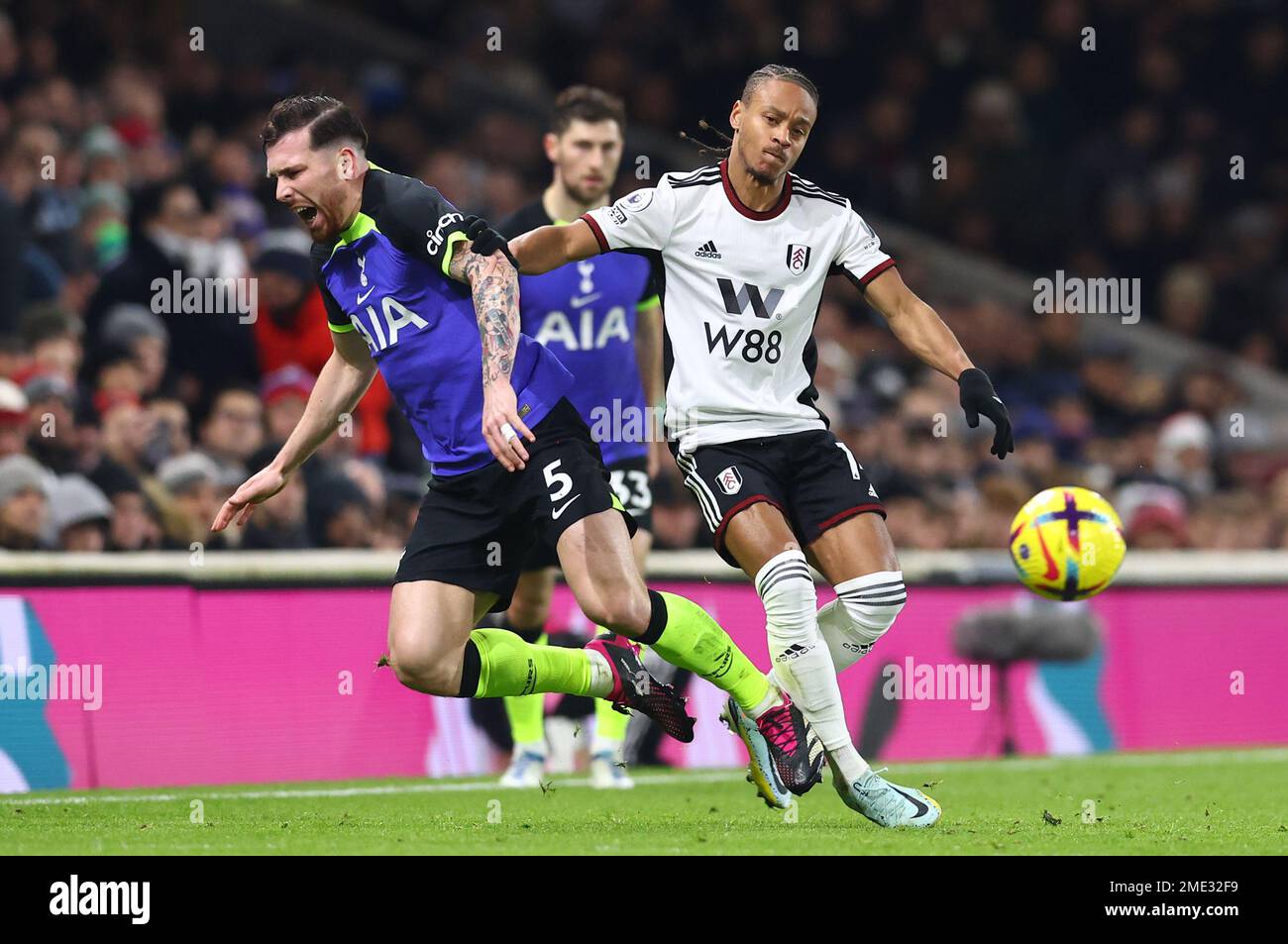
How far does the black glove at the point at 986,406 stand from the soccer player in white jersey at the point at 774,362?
0.06ft

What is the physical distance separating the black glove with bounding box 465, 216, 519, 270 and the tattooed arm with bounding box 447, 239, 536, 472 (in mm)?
20

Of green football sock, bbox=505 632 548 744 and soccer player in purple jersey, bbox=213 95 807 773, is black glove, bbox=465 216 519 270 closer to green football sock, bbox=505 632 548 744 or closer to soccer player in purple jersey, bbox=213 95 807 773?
soccer player in purple jersey, bbox=213 95 807 773

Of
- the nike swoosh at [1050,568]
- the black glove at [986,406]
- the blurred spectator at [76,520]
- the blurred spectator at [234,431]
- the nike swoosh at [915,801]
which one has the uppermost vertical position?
the blurred spectator at [234,431]

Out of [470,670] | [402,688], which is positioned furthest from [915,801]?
[402,688]

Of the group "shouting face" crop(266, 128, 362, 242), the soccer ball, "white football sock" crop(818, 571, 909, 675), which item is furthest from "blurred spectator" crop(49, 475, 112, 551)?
the soccer ball

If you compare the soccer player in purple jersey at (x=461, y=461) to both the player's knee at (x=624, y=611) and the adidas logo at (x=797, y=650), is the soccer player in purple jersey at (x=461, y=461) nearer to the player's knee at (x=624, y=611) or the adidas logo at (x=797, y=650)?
the player's knee at (x=624, y=611)

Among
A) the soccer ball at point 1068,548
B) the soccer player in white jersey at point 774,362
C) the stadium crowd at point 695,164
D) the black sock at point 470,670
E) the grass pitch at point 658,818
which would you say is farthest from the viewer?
the stadium crowd at point 695,164

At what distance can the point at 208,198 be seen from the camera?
40.8 feet

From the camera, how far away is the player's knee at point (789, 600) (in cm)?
664

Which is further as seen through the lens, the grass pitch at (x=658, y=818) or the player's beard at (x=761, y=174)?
the player's beard at (x=761, y=174)

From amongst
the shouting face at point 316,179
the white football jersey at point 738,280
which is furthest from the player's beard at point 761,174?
the shouting face at point 316,179

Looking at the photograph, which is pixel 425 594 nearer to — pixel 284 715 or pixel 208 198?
pixel 284 715

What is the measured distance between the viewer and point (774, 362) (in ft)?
22.9

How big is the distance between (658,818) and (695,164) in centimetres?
1113
